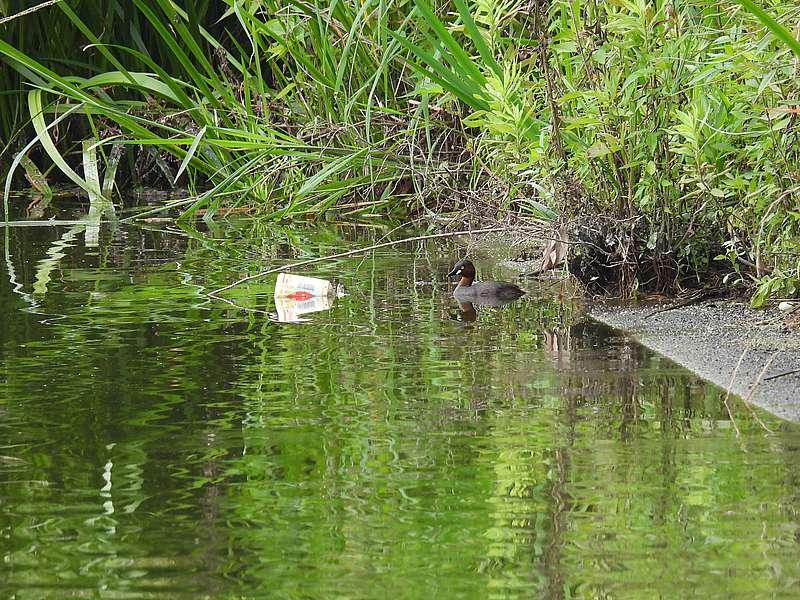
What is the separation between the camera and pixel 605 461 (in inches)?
139

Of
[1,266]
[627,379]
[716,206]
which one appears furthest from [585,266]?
[1,266]

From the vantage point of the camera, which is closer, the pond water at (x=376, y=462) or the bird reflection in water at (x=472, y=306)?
the pond water at (x=376, y=462)

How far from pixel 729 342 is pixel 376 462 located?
183cm

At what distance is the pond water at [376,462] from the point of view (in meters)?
2.79

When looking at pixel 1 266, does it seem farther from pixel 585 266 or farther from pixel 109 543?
pixel 109 543

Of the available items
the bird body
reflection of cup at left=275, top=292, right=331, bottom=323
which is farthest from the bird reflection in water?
reflection of cup at left=275, top=292, right=331, bottom=323

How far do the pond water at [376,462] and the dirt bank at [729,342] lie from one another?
11cm

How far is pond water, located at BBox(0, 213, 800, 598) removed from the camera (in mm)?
2785

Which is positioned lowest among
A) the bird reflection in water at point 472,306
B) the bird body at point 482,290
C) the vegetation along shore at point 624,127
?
the bird reflection in water at point 472,306

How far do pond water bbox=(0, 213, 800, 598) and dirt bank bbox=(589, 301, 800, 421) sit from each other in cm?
11

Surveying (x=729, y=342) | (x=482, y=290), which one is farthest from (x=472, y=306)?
(x=729, y=342)

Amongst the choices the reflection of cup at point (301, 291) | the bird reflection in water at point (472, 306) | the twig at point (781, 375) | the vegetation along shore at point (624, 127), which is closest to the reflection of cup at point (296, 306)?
the reflection of cup at point (301, 291)

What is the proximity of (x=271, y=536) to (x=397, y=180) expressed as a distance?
7.24 metres

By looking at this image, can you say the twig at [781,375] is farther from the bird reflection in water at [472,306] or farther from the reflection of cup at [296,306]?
the reflection of cup at [296,306]
